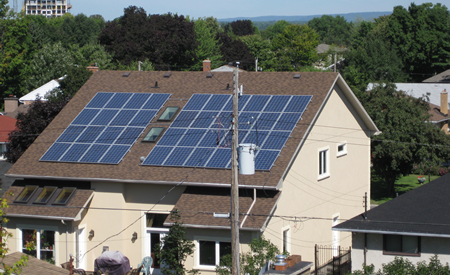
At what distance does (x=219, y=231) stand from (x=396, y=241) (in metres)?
6.18

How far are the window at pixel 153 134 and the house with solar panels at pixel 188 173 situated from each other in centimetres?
6

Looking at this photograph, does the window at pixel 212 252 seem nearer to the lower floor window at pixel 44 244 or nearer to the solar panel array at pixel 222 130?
the solar panel array at pixel 222 130

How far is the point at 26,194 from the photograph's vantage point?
2231 centimetres

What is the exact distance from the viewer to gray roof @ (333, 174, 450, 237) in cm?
1841

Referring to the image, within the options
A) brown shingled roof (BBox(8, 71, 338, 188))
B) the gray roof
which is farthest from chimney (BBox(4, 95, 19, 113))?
the gray roof

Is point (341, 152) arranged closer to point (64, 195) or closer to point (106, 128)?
point (106, 128)

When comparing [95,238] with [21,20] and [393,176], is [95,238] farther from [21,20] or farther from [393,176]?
[21,20]

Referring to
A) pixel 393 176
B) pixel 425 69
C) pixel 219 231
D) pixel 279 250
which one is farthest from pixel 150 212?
pixel 425 69

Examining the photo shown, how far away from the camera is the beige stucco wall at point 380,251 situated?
18.5 metres

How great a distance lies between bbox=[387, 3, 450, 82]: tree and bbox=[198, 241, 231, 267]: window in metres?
80.2

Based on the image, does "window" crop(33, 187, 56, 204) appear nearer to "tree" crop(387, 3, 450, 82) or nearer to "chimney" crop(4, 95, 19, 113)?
"chimney" crop(4, 95, 19, 113)

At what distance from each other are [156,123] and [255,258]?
810 cm

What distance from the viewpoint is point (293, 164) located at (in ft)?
68.7

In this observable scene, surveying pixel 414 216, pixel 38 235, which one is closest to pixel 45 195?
pixel 38 235
